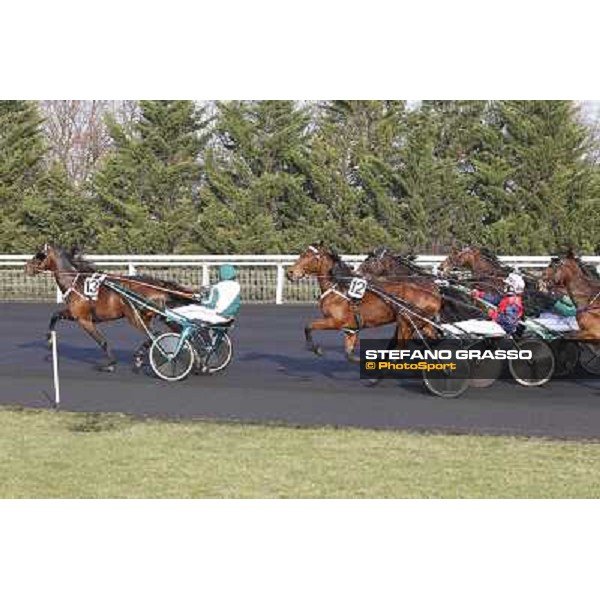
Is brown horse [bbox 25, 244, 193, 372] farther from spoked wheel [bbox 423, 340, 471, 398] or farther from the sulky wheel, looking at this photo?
spoked wheel [bbox 423, 340, 471, 398]

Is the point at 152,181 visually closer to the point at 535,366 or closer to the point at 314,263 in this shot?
the point at 314,263

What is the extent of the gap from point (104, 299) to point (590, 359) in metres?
6.48

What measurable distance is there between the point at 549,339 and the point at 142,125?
21.4 m

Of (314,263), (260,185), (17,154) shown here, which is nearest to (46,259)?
(314,263)

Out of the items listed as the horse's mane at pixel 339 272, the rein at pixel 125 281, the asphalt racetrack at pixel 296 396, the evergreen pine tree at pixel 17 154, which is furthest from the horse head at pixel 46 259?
the evergreen pine tree at pixel 17 154

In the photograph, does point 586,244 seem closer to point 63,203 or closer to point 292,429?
point 63,203

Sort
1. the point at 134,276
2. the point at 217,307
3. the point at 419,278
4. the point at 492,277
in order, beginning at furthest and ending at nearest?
the point at 492,277 < the point at 134,276 < the point at 419,278 < the point at 217,307

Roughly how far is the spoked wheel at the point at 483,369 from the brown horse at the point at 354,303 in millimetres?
808

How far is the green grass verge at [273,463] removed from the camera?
8086mm

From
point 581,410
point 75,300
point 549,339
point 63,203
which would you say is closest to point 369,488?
point 581,410

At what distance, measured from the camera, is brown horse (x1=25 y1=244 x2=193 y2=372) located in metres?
14.4

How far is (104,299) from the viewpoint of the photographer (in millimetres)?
14414

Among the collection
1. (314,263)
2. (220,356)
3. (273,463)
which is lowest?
(220,356)

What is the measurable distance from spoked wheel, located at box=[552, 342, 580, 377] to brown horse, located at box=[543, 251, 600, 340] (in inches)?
28.1
